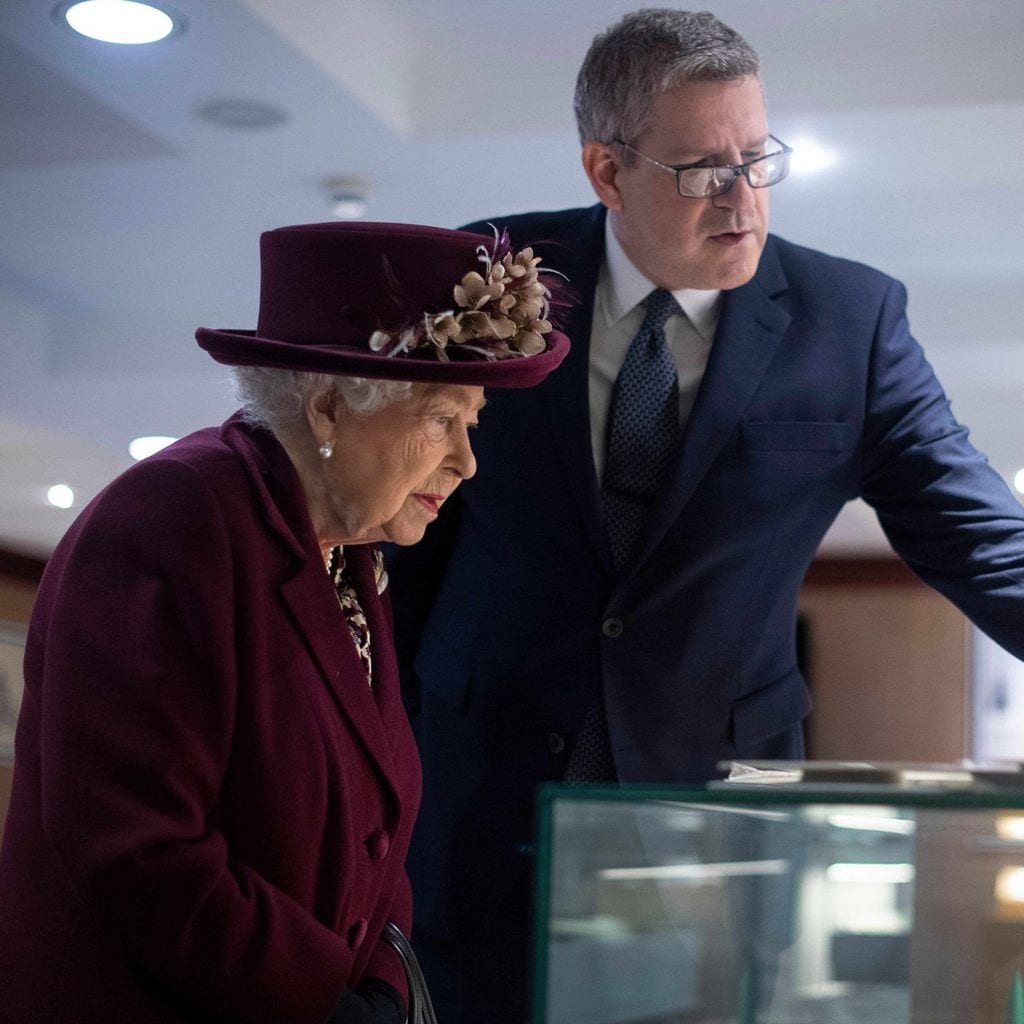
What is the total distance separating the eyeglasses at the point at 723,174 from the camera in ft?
6.57

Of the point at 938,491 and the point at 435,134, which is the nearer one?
the point at 938,491

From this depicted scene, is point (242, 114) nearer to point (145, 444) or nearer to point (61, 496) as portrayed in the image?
point (145, 444)

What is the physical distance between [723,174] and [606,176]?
18cm

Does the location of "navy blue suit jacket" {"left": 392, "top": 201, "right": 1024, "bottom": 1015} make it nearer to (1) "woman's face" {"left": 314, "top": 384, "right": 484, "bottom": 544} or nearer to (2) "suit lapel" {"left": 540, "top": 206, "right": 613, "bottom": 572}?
(2) "suit lapel" {"left": 540, "top": 206, "right": 613, "bottom": 572}

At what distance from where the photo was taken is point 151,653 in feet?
4.43

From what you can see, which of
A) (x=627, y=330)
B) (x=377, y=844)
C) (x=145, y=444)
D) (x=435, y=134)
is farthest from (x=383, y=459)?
(x=145, y=444)

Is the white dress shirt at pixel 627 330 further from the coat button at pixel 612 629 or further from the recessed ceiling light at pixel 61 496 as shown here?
the recessed ceiling light at pixel 61 496

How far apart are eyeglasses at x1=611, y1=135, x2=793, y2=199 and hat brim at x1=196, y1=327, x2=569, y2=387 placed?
0.50 metres

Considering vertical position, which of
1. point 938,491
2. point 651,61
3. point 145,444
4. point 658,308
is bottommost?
point 938,491

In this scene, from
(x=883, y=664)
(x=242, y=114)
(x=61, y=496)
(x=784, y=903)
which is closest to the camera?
(x=784, y=903)

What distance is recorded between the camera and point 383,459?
1.58m

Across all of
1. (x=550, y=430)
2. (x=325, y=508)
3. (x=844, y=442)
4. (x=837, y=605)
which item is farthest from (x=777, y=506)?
(x=837, y=605)

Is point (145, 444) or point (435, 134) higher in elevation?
point (435, 134)

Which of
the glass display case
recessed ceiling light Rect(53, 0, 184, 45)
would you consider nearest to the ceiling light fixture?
recessed ceiling light Rect(53, 0, 184, 45)
